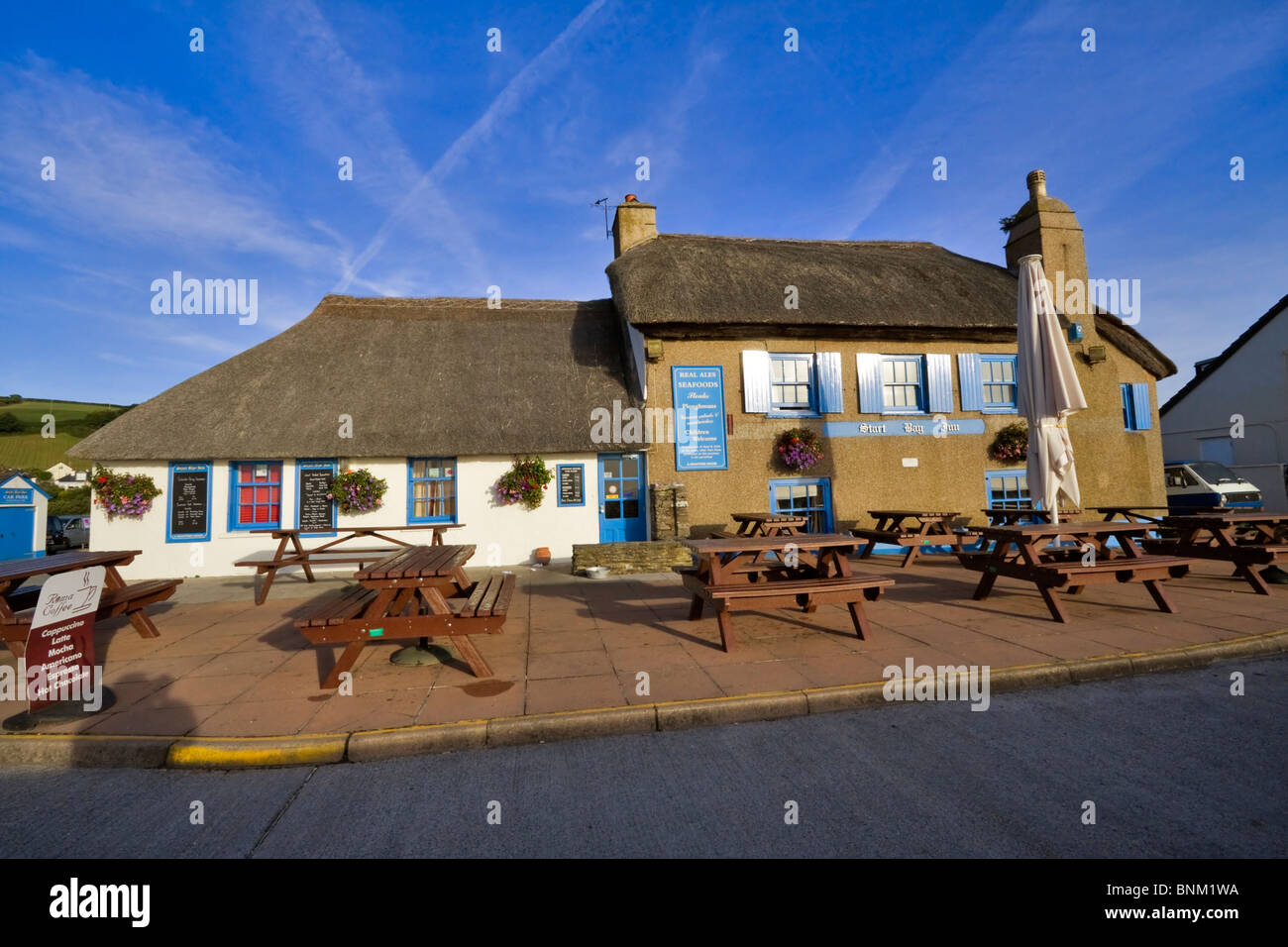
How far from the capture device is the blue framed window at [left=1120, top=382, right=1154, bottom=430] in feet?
44.2

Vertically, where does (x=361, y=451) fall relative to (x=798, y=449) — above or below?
above

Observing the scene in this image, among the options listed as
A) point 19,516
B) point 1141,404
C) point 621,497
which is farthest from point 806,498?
point 19,516

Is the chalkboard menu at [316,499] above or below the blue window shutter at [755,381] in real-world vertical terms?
below

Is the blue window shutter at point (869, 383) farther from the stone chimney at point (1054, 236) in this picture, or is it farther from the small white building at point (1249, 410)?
the small white building at point (1249, 410)

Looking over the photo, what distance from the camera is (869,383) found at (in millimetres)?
12297

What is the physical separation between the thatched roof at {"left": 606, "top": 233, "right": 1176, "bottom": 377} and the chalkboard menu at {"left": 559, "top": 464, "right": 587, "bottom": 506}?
3.22m

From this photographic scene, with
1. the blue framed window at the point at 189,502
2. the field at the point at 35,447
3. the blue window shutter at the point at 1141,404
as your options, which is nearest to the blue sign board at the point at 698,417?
the blue framed window at the point at 189,502

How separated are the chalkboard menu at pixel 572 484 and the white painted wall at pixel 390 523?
0.34 feet

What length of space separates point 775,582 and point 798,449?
6.20m

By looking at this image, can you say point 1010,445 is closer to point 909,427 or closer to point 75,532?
point 909,427

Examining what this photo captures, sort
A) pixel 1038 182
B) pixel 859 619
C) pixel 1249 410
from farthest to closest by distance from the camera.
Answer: pixel 1249 410 → pixel 1038 182 → pixel 859 619

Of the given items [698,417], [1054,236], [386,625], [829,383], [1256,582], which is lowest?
[1256,582]

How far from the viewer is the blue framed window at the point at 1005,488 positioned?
12.6 meters

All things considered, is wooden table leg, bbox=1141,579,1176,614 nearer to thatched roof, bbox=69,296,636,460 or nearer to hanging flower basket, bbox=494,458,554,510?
thatched roof, bbox=69,296,636,460
